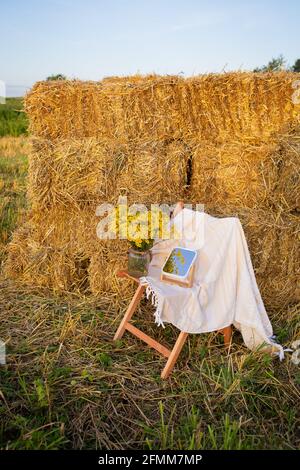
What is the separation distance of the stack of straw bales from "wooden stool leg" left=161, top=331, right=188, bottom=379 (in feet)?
4.64

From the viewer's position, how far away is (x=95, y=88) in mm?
4355

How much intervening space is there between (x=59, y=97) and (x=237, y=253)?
7.69 ft

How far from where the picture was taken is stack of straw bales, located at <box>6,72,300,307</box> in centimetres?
421

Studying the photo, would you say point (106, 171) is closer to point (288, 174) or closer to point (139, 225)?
point (139, 225)

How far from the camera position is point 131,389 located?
128 inches

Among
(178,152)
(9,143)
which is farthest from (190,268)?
(9,143)

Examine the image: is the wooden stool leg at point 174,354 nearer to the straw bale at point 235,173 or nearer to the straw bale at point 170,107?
the straw bale at point 235,173

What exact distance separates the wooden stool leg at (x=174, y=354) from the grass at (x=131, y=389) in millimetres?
61

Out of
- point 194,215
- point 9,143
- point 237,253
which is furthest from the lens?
point 9,143

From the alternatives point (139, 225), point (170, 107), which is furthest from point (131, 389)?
point (170, 107)

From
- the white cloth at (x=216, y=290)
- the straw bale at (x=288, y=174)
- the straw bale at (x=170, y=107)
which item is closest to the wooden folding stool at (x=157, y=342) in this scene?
the white cloth at (x=216, y=290)

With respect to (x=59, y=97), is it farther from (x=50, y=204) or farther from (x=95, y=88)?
(x=50, y=204)

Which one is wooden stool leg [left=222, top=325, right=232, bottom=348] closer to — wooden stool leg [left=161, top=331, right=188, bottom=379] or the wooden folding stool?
the wooden folding stool

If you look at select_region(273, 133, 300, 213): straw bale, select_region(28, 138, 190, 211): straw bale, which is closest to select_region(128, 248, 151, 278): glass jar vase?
select_region(28, 138, 190, 211): straw bale
